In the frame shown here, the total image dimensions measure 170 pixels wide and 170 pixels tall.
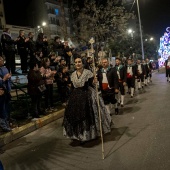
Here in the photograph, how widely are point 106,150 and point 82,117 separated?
3.19 ft

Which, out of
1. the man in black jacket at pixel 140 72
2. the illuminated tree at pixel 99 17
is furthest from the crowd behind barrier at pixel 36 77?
the illuminated tree at pixel 99 17

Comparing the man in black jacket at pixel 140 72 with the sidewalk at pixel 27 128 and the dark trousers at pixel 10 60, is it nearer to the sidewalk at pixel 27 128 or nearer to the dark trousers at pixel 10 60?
the sidewalk at pixel 27 128

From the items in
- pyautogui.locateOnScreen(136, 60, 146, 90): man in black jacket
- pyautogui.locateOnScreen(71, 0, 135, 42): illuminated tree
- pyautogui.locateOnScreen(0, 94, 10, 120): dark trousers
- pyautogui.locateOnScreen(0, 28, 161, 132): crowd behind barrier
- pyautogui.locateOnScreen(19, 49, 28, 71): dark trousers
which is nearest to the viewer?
pyautogui.locateOnScreen(0, 94, 10, 120): dark trousers

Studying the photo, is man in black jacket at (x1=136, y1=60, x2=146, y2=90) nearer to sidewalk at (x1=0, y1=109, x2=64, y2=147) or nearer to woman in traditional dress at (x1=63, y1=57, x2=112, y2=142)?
sidewalk at (x1=0, y1=109, x2=64, y2=147)

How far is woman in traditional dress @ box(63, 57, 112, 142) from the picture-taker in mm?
5984

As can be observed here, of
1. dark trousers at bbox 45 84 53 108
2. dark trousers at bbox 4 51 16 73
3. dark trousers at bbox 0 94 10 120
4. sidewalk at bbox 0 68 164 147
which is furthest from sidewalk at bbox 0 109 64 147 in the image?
dark trousers at bbox 4 51 16 73

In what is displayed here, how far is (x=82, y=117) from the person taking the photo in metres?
5.96

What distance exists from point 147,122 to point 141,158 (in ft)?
9.13

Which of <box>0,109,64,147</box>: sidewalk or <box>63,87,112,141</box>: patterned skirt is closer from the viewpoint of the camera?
<box>63,87,112,141</box>: patterned skirt

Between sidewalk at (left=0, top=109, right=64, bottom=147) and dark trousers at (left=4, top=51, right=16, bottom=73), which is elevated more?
dark trousers at (left=4, top=51, right=16, bottom=73)

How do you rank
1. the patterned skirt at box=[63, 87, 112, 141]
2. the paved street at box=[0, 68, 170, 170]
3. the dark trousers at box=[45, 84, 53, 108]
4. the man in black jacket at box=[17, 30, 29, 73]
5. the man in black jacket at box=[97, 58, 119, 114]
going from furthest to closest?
the man in black jacket at box=[17, 30, 29, 73] < the dark trousers at box=[45, 84, 53, 108] < the man in black jacket at box=[97, 58, 119, 114] < the patterned skirt at box=[63, 87, 112, 141] < the paved street at box=[0, 68, 170, 170]

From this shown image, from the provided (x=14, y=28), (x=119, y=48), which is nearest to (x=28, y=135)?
(x=119, y=48)

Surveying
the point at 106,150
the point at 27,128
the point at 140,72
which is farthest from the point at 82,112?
the point at 140,72

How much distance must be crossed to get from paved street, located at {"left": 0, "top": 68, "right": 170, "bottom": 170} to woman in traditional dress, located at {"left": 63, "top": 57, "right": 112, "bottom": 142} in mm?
283
